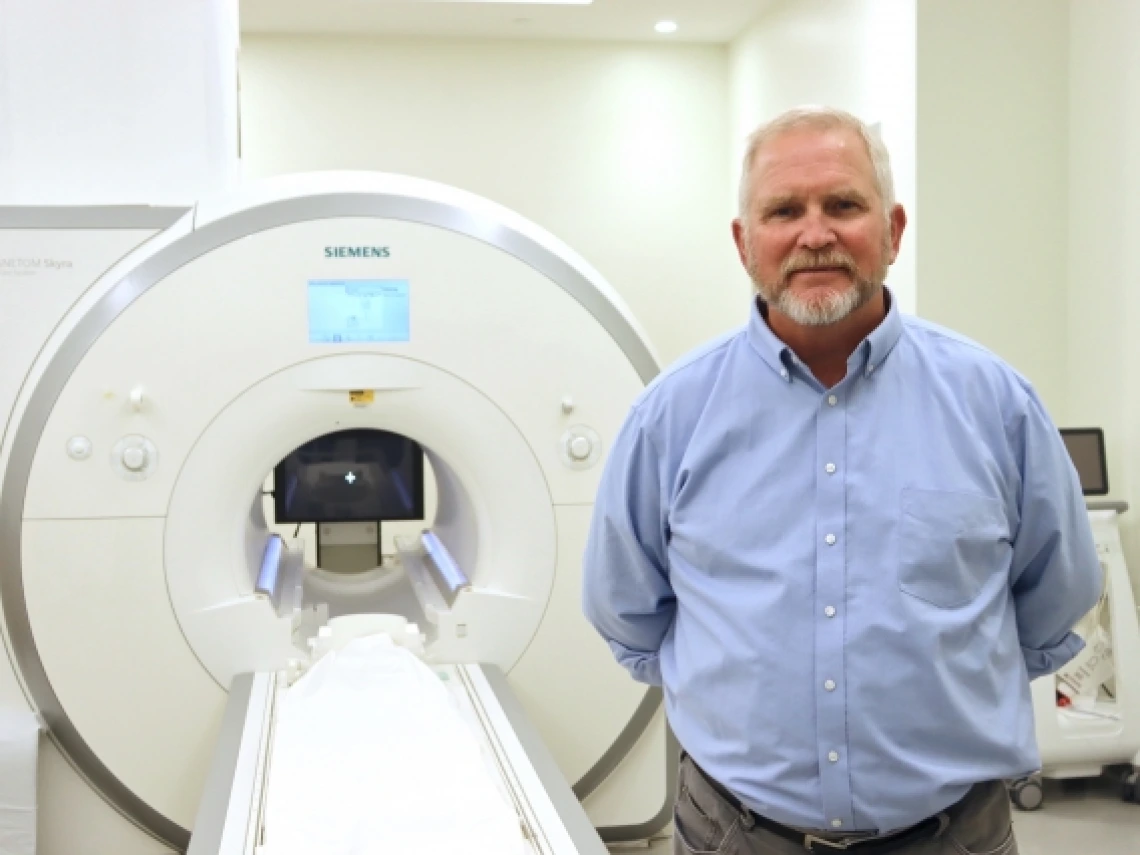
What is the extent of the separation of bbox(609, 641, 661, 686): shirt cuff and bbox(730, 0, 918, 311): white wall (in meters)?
2.20

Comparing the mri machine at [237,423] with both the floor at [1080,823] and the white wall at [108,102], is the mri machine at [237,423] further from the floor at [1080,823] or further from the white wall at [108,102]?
the floor at [1080,823]

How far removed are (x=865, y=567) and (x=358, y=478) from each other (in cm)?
181

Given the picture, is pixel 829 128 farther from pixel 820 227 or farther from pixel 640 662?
pixel 640 662

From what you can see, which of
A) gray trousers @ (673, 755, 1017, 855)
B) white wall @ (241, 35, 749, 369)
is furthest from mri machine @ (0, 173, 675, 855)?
white wall @ (241, 35, 749, 369)

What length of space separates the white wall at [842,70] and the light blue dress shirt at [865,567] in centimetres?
222

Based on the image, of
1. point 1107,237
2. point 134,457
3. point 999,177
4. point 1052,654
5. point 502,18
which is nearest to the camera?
point 1052,654

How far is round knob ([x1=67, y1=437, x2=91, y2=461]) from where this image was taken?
2.27m

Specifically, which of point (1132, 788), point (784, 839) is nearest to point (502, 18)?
point (1132, 788)

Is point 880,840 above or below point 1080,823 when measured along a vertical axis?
above

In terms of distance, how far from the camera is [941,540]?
1346 mm

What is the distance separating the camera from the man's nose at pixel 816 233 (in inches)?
54.3

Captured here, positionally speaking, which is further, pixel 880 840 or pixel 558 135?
pixel 558 135

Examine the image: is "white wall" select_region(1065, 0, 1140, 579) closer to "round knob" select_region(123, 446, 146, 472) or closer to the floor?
the floor

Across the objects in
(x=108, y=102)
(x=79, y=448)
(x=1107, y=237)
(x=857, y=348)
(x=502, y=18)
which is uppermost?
(x=502, y=18)
